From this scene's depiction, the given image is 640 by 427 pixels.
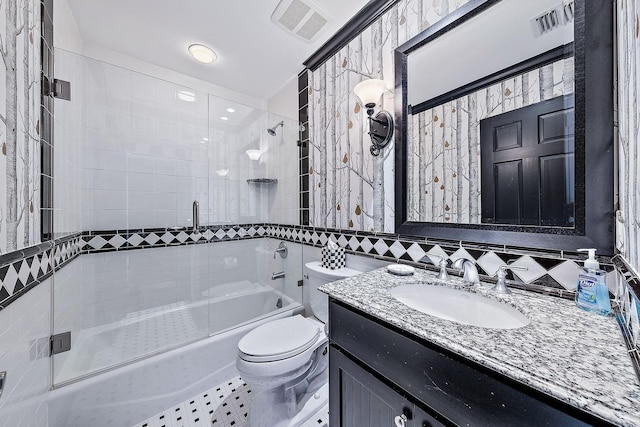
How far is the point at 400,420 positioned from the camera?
0.64m

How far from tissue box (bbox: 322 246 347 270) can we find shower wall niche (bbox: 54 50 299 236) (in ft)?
2.16

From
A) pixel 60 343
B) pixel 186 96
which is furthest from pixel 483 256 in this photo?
pixel 186 96

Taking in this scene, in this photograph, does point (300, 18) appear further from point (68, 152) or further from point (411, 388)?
point (411, 388)

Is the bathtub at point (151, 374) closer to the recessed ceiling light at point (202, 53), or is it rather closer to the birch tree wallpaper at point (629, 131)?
the birch tree wallpaper at point (629, 131)

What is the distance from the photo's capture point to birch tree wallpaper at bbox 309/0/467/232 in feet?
4.26

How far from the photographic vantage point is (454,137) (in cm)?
107

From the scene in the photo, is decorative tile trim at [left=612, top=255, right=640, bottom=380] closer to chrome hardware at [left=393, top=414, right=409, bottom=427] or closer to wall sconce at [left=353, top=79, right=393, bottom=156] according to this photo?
chrome hardware at [left=393, top=414, right=409, bottom=427]

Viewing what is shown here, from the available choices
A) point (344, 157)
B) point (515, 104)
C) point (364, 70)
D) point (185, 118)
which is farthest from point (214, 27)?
point (515, 104)

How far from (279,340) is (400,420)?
0.78m

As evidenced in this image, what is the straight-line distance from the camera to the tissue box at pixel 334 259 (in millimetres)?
1510

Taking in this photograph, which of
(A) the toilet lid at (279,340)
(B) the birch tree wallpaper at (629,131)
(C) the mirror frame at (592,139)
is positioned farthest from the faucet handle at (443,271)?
(A) the toilet lid at (279,340)

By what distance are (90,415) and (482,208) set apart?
2.13 m

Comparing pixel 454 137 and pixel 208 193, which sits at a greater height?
pixel 454 137

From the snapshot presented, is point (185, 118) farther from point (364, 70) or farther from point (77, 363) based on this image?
point (77, 363)
